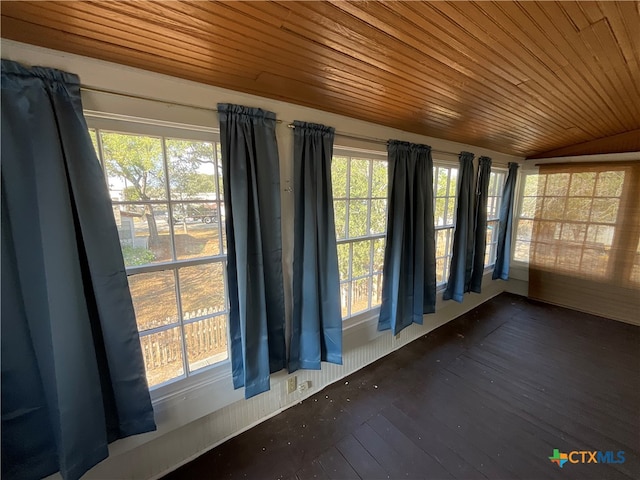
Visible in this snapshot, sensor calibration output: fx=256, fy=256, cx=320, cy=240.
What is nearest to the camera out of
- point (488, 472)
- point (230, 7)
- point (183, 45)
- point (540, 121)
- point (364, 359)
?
point (230, 7)

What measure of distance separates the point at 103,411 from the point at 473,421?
221 centimetres

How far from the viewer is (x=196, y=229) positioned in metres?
1.44

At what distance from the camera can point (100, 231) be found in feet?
3.57

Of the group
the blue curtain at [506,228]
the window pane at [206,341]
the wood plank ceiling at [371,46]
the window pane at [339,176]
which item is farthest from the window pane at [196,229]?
the blue curtain at [506,228]

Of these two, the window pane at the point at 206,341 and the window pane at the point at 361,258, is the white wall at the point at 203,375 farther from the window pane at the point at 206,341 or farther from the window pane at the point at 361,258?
the window pane at the point at 361,258

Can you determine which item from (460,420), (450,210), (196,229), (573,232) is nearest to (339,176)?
(196,229)

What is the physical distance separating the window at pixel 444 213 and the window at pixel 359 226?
2.92 feet

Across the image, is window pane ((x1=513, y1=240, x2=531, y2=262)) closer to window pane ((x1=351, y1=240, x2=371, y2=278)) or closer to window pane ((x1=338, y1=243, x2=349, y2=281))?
window pane ((x1=351, y1=240, x2=371, y2=278))

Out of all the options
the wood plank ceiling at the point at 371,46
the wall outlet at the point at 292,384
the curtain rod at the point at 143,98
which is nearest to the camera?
the wood plank ceiling at the point at 371,46

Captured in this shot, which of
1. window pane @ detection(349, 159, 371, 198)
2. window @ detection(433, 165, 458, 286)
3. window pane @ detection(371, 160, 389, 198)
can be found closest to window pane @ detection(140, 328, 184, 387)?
window pane @ detection(349, 159, 371, 198)

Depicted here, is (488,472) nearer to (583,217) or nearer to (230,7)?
(230,7)

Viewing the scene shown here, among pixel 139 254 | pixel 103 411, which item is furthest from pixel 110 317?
pixel 103 411

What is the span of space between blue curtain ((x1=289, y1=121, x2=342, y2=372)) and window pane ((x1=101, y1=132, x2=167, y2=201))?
0.75m

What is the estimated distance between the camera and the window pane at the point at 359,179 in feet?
6.81
